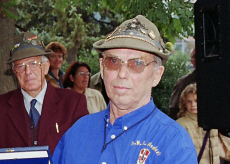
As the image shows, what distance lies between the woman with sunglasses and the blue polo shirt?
3.66 meters

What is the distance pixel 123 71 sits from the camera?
8.34 feet

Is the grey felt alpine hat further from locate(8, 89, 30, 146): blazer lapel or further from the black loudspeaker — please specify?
locate(8, 89, 30, 146): blazer lapel

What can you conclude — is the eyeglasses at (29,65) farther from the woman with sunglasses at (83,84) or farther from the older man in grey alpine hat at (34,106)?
the woman with sunglasses at (83,84)

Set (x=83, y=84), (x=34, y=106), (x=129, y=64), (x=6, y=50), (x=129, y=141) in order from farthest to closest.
Result: (x=83, y=84) < (x=6, y=50) < (x=34, y=106) < (x=129, y=64) < (x=129, y=141)

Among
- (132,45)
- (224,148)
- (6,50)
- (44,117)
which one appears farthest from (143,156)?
(6,50)

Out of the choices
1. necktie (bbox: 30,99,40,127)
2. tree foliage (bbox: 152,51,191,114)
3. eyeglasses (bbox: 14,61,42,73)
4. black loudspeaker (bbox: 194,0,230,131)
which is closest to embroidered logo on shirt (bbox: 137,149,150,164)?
black loudspeaker (bbox: 194,0,230,131)

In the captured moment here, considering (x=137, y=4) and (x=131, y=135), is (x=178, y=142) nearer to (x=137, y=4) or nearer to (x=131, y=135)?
(x=131, y=135)

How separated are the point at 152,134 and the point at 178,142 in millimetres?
181

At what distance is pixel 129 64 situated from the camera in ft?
8.30

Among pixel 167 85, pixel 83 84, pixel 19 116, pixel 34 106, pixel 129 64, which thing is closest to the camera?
pixel 129 64

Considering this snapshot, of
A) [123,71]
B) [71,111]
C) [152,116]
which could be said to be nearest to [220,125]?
[152,116]

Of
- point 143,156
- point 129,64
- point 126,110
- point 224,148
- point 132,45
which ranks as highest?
point 132,45

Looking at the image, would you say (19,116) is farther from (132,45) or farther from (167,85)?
(167,85)

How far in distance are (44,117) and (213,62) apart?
5.69ft
